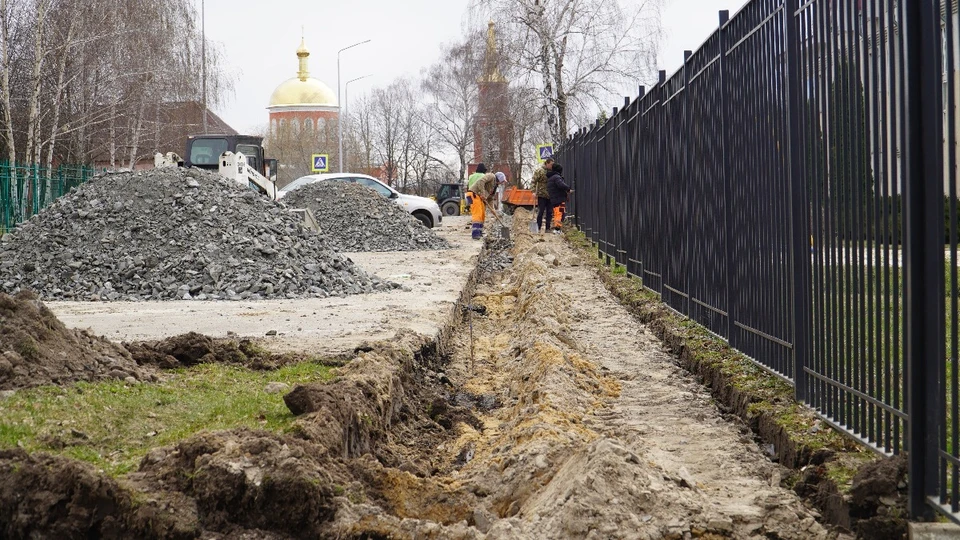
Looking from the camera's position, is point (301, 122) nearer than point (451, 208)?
No

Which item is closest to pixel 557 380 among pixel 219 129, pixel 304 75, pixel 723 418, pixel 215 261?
pixel 723 418

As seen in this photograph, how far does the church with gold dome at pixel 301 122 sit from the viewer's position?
73688mm

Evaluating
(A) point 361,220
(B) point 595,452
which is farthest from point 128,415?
(A) point 361,220

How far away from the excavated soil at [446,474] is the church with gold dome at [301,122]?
61821 mm

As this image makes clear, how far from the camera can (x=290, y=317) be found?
35.6 feet

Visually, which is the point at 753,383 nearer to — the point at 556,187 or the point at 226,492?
the point at 226,492

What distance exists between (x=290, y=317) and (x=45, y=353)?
15.5ft

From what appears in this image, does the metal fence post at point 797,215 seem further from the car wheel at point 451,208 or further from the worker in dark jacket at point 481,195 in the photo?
the car wheel at point 451,208

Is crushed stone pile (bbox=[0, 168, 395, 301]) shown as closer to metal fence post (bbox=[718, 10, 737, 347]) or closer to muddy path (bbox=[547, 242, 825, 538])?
muddy path (bbox=[547, 242, 825, 538])

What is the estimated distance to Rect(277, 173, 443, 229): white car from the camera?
29.0 meters

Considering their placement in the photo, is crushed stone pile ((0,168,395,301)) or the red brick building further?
the red brick building

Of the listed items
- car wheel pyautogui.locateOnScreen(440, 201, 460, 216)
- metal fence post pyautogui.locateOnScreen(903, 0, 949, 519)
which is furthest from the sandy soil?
car wheel pyautogui.locateOnScreen(440, 201, 460, 216)

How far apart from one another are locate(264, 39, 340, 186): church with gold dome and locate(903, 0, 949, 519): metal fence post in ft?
213

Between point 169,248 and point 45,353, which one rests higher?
point 169,248
